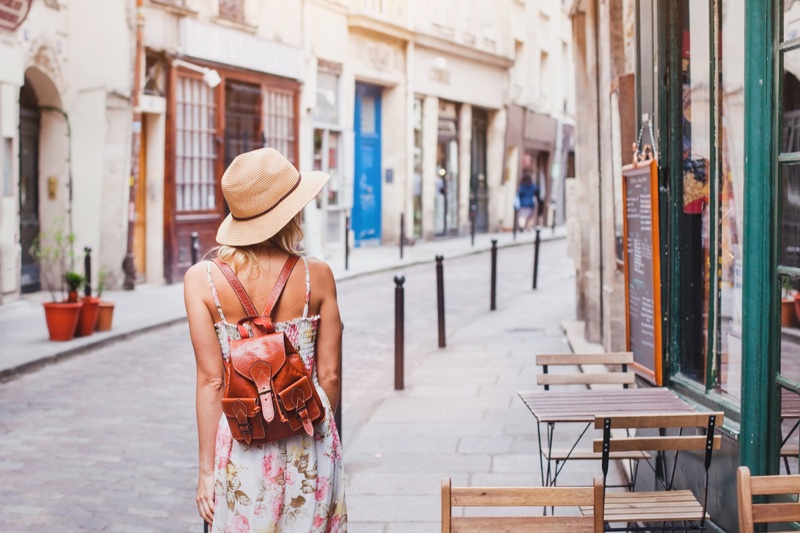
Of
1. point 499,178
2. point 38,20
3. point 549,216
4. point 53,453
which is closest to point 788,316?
point 53,453

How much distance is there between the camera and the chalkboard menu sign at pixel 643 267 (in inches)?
236

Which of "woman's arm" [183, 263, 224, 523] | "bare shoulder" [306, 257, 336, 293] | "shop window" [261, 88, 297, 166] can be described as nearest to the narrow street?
"woman's arm" [183, 263, 224, 523]

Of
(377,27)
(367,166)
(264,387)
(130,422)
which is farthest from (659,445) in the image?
(367,166)

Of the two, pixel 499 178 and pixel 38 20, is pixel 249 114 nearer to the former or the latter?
pixel 38 20

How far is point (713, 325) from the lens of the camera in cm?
536

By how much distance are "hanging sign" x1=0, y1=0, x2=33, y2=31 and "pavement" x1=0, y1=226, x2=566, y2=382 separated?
3205 millimetres

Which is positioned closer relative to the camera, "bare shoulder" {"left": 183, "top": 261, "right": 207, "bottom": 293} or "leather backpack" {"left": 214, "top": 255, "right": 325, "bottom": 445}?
"leather backpack" {"left": 214, "top": 255, "right": 325, "bottom": 445}

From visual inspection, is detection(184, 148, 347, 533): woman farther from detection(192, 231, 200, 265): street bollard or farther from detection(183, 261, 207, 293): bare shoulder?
detection(192, 231, 200, 265): street bollard

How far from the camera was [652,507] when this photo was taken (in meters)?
4.52

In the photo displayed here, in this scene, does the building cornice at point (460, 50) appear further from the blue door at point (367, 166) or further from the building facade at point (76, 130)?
the building facade at point (76, 130)

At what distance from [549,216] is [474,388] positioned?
94.3ft

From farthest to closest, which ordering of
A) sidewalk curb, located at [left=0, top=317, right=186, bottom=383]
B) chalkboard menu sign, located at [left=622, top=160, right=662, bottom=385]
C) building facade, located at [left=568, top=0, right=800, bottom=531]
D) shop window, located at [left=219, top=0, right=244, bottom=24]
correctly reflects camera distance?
shop window, located at [left=219, top=0, right=244, bottom=24]
sidewalk curb, located at [left=0, top=317, right=186, bottom=383]
chalkboard menu sign, located at [left=622, top=160, right=662, bottom=385]
building facade, located at [left=568, top=0, right=800, bottom=531]

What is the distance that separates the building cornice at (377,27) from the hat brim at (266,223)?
70.8 feet

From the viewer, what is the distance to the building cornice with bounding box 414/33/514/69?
28.4m
